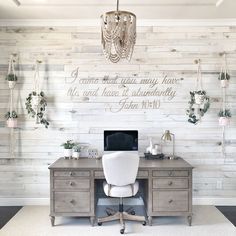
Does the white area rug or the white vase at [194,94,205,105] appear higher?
the white vase at [194,94,205,105]

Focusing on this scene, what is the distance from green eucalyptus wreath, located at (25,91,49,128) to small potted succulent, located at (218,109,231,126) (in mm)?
2459

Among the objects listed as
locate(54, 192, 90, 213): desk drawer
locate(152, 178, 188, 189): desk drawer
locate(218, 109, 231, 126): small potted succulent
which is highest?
locate(218, 109, 231, 126): small potted succulent

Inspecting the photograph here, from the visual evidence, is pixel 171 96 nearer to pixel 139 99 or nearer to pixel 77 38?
pixel 139 99

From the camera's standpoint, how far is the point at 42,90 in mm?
4371

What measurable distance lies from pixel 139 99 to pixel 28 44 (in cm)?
180

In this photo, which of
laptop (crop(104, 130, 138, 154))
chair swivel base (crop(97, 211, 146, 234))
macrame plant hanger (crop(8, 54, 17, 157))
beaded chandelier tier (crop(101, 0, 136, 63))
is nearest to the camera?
beaded chandelier tier (crop(101, 0, 136, 63))

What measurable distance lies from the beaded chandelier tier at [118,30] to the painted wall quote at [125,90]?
1657mm

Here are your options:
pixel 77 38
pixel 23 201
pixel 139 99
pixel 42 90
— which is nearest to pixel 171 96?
pixel 139 99

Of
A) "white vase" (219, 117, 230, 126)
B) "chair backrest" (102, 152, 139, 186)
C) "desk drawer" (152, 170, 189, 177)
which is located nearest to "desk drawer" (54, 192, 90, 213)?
"chair backrest" (102, 152, 139, 186)

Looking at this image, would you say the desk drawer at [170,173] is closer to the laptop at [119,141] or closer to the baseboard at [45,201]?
the laptop at [119,141]

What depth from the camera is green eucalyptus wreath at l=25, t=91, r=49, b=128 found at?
4.23 metres

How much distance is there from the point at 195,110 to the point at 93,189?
1.86 meters

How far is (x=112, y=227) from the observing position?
11.8 ft

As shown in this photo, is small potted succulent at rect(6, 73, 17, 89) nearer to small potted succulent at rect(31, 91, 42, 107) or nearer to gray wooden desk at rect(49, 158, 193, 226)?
small potted succulent at rect(31, 91, 42, 107)
